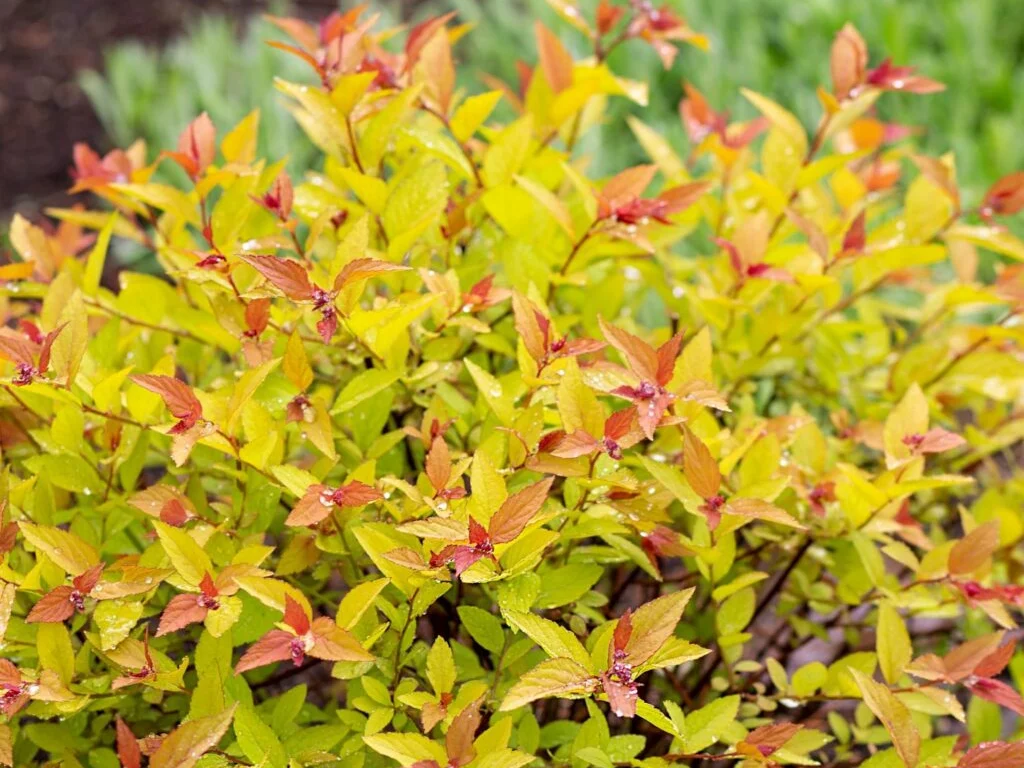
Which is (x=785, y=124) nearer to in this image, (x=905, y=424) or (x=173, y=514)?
(x=905, y=424)

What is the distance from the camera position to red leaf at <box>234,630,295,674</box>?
0.92 m

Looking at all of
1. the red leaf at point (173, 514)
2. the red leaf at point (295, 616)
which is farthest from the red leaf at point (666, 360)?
the red leaf at point (173, 514)

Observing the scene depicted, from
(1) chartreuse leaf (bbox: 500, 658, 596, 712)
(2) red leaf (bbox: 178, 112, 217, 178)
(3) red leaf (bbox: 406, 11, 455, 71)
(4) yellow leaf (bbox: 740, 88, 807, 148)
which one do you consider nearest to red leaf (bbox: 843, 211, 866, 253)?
(4) yellow leaf (bbox: 740, 88, 807, 148)

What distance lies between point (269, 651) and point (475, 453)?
25 cm

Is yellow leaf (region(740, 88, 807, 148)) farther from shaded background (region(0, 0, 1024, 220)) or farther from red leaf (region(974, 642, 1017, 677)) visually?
shaded background (region(0, 0, 1024, 220))

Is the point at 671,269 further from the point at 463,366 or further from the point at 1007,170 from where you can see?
the point at 1007,170

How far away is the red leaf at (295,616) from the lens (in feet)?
3.06

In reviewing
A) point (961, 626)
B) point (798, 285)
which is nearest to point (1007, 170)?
point (961, 626)

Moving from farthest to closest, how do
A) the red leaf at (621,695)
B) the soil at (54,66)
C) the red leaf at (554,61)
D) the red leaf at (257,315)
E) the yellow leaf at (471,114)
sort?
the soil at (54,66) < the red leaf at (554,61) < the yellow leaf at (471,114) < the red leaf at (257,315) < the red leaf at (621,695)

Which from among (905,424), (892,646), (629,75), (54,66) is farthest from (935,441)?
(54,66)

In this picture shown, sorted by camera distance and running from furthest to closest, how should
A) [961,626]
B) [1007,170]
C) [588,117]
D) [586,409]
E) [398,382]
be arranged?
[1007,170]
[961,626]
[588,117]
[398,382]
[586,409]

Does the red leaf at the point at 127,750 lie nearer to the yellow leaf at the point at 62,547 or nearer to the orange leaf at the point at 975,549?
the yellow leaf at the point at 62,547

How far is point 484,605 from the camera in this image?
1251 mm

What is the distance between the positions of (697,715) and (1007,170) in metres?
2.61
